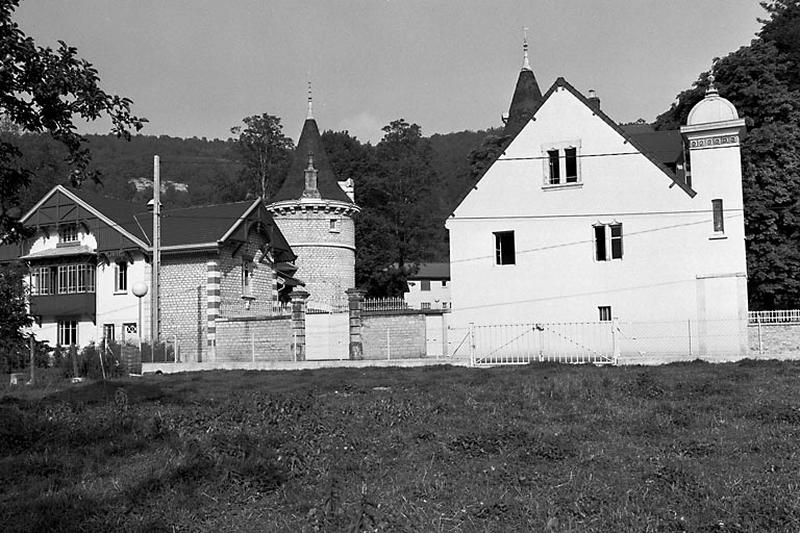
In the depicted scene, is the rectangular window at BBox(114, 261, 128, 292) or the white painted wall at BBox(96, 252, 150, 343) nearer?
the white painted wall at BBox(96, 252, 150, 343)

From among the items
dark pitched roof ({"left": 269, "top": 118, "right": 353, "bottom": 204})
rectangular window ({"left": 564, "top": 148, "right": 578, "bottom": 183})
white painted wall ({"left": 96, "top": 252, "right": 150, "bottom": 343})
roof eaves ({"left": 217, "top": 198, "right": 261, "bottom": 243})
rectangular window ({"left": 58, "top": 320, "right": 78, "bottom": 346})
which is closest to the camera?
rectangular window ({"left": 564, "top": 148, "right": 578, "bottom": 183})

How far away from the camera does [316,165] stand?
47.7 m

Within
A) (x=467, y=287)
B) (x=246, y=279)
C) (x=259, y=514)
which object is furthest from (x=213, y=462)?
(x=246, y=279)

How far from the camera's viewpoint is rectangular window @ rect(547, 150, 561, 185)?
1212 inches

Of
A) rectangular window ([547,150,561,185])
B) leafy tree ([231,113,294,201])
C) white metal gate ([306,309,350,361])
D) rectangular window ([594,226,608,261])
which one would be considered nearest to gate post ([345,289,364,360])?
white metal gate ([306,309,350,361])

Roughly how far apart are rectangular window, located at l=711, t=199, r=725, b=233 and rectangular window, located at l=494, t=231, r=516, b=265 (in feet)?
25.5

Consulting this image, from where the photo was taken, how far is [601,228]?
30203 mm

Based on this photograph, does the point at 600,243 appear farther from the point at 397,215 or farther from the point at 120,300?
the point at 397,215

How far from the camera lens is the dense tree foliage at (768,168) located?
32656 mm

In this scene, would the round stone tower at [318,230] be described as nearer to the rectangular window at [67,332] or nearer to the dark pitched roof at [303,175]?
the dark pitched roof at [303,175]

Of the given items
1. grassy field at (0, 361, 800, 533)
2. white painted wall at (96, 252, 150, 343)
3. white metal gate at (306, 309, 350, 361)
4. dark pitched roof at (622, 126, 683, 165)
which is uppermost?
→ dark pitched roof at (622, 126, 683, 165)

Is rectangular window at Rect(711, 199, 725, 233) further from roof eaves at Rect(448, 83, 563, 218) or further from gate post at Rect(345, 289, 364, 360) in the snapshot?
gate post at Rect(345, 289, 364, 360)

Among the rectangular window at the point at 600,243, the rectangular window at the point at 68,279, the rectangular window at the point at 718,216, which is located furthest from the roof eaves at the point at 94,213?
the rectangular window at the point at 718,216

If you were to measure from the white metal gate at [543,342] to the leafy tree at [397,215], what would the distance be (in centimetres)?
2549
